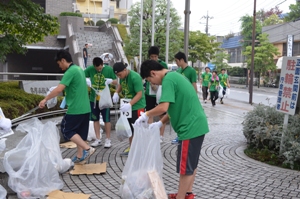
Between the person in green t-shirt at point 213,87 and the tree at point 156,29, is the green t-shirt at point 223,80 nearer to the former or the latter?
the person in green t-shirt at point 213,87

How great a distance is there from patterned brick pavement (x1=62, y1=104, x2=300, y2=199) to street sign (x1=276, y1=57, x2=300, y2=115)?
42.2 inches

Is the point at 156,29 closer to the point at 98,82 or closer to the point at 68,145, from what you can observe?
the point at 98,82

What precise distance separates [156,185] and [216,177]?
4.88ft

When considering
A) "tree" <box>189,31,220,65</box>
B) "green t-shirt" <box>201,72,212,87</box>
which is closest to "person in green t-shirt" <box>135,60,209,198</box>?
"green t-shirt" <box>201,72,212,87</box>

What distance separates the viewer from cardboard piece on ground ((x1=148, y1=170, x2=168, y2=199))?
3.91 m

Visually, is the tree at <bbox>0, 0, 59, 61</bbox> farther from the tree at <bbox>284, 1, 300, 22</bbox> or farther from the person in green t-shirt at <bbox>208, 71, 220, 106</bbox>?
the tree at <bbox>284, 1, 300, 22</bbox>

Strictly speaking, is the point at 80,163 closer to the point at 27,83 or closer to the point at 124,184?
the point at 124,184

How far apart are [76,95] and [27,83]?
6033 mm

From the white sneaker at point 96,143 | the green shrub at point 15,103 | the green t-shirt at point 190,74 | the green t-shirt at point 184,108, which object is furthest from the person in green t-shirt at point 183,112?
the green shrub at point 15,103

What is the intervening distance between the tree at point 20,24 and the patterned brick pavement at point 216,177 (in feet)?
11.0

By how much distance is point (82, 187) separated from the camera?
4.64 meters

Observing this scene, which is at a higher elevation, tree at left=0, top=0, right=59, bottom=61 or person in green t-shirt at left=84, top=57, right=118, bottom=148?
tree at left=0, top=0, right=59, bottom=61

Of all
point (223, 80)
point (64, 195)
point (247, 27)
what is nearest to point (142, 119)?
point (64, 195)

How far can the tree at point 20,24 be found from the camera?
817 centimetres
